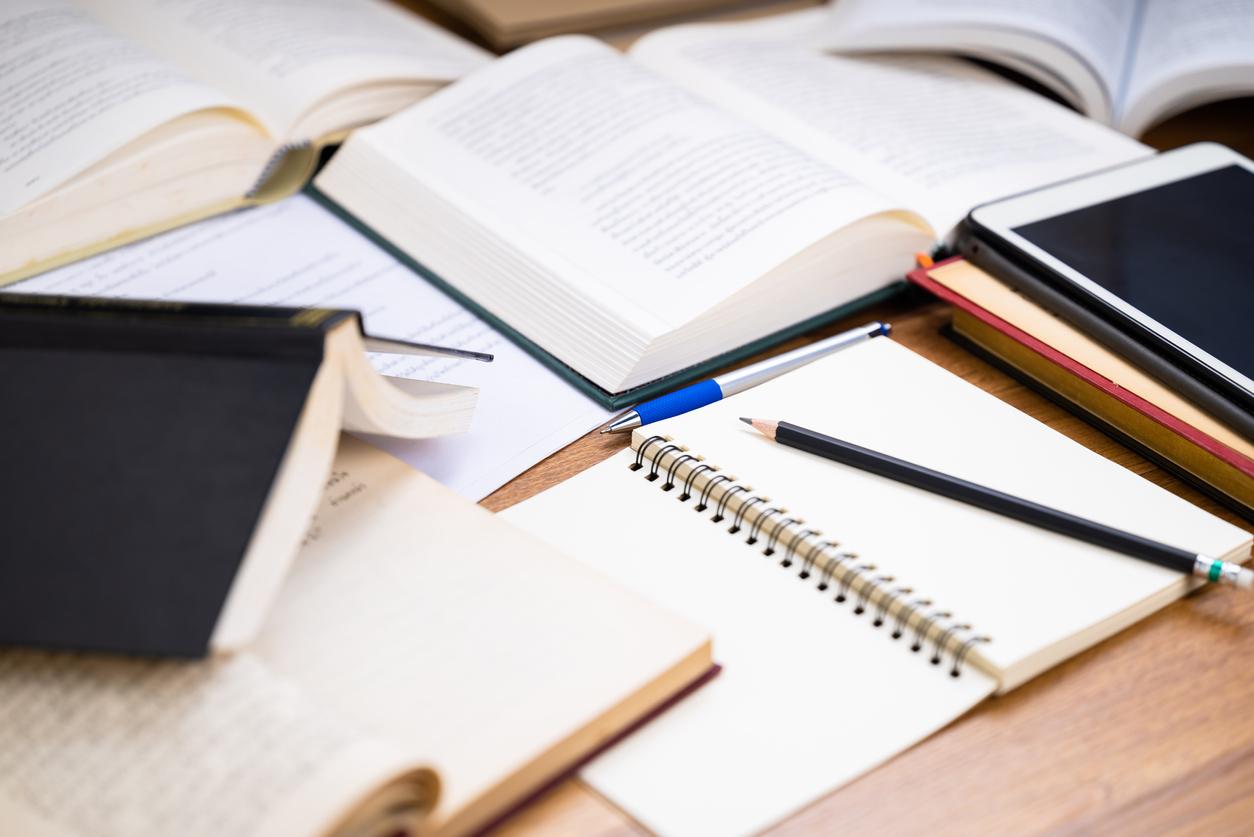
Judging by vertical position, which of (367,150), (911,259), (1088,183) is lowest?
(367,150)

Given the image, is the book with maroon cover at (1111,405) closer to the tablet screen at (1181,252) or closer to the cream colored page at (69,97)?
the tablet screen at (1181,252)

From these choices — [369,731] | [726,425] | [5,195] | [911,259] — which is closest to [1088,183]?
[911,259]

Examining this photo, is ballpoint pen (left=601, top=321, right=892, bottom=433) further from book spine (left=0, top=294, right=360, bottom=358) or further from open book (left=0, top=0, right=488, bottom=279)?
open book (left=0, top=0, right=488, bottom=279)

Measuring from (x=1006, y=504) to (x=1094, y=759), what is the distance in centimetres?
15

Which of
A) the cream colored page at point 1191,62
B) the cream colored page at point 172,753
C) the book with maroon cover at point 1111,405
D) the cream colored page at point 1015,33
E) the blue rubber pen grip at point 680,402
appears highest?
the cream colored page at point 1191,62

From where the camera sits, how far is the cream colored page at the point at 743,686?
52 cm

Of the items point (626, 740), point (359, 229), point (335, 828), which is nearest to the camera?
point (335, 828)

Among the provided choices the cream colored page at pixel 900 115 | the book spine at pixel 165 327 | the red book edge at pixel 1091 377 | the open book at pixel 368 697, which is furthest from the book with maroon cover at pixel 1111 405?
the book spine at pixel 165 327

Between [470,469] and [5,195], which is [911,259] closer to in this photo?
[470,469]

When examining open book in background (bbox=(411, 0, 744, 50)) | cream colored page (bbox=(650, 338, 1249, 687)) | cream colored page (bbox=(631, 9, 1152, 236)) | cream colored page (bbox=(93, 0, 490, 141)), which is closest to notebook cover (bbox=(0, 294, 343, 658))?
cream colored page (bbox=(650, 338, 1249, 687))

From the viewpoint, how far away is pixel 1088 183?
90cm

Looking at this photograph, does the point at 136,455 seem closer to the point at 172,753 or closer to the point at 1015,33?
the point at 172,753

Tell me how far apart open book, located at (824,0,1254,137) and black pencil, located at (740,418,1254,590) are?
0.60m

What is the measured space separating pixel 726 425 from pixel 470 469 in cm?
16
